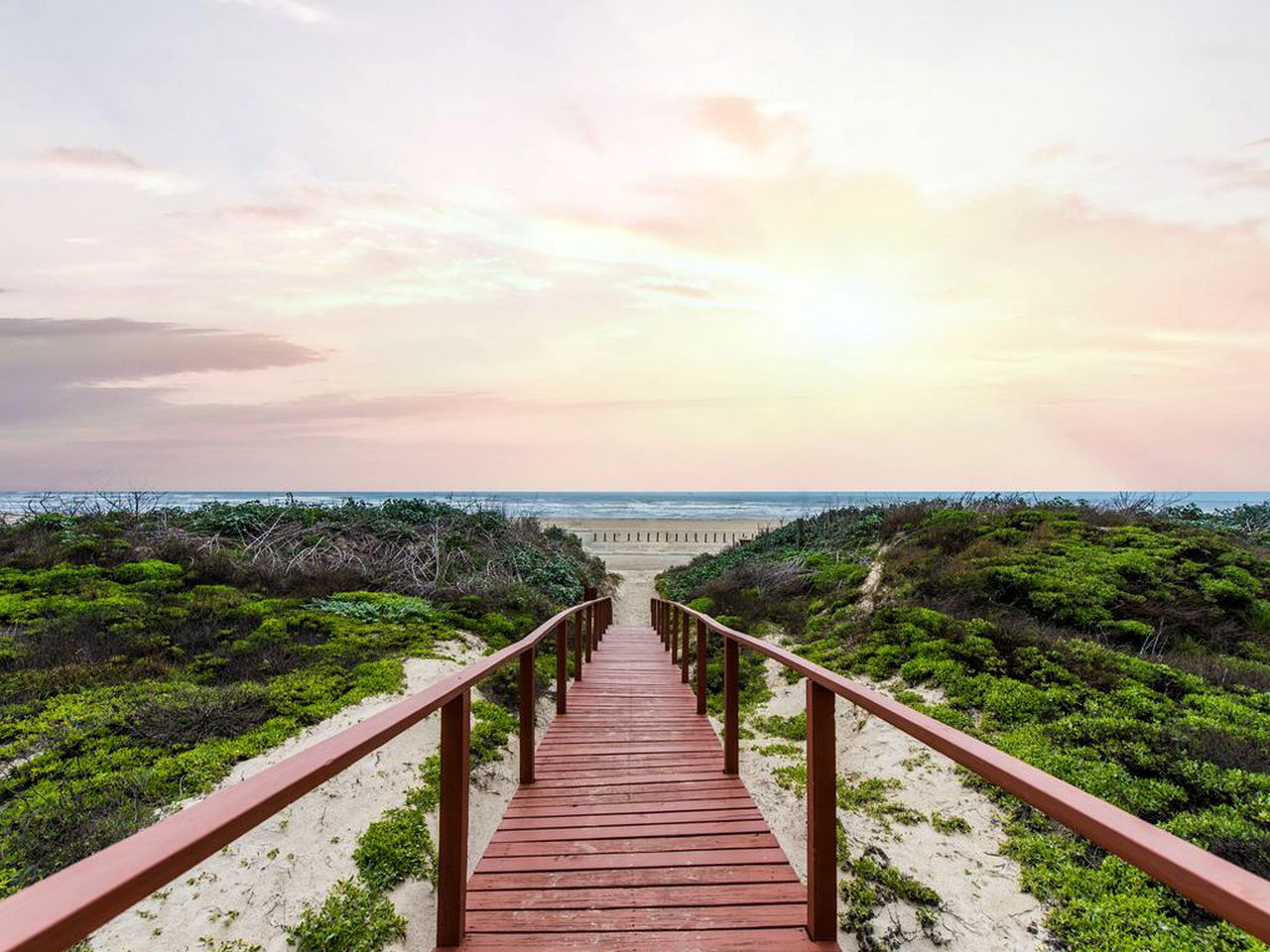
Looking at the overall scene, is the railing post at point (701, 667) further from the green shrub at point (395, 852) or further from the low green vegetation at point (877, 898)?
the green shrub at point (395, 852)

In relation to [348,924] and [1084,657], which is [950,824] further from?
[348,924]

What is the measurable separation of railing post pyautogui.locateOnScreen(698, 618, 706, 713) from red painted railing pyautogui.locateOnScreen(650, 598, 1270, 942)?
77.8 inches

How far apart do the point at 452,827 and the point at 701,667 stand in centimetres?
367

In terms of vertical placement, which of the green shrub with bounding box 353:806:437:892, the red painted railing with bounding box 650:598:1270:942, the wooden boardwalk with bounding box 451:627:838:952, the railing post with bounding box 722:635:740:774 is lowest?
the green shrub with bounding box 353:806:437:892

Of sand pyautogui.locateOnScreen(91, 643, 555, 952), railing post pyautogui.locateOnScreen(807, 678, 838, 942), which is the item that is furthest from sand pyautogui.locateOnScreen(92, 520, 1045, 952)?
railing post pyautogui.locateOnScreen(807, 678, 838, 942)

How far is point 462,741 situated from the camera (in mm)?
2398

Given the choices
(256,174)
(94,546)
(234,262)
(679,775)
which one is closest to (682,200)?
(256,174)

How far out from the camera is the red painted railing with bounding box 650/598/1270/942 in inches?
32.7

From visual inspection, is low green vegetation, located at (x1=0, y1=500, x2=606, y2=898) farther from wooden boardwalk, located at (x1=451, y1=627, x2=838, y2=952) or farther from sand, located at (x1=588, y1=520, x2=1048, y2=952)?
sand, located at (x1=588, y1=520, x2=1048, y2=952)

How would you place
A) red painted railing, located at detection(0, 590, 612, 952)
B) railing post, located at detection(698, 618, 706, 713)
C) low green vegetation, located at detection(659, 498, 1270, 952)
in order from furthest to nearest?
railing post, located at detection(698, 618, 706, 713) → low green vegetation, located at detection(659, 498, 1270, 952) → red painted railing, located at detection(0, 590, 612, 952)

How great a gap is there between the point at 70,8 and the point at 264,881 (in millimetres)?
9340

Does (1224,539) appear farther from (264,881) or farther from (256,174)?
(256,174)

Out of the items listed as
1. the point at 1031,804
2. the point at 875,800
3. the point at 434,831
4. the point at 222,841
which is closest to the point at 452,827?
the point at 222,841

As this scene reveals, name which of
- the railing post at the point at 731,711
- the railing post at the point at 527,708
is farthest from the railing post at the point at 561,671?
the railing post at the point at 731,711
